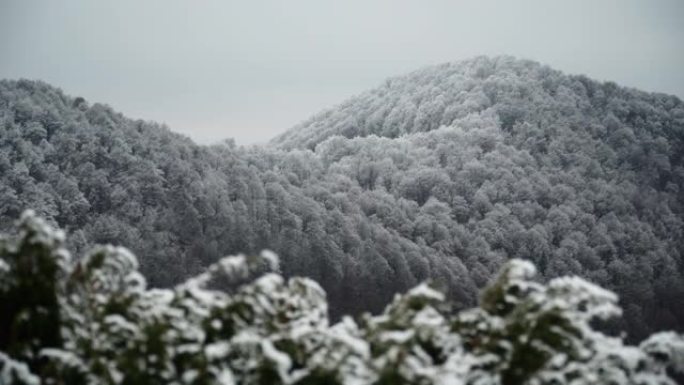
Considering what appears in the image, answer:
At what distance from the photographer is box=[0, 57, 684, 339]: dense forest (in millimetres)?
40656

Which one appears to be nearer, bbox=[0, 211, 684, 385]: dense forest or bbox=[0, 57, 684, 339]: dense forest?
bbox=[0, 211, 684, 385]: dense forest

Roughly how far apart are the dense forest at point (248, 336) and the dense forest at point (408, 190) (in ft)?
2.33

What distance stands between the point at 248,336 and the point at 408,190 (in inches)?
2458

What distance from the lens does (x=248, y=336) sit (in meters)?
3.85

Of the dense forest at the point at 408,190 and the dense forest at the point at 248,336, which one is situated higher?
the dense forest at the point at 408,190

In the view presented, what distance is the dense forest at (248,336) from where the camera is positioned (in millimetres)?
3805

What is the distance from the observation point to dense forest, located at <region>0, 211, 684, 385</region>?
3805 millimetres

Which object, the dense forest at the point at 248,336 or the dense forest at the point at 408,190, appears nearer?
the dense forest at the point at 248,336

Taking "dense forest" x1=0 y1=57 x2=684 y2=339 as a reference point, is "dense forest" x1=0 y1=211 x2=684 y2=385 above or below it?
below

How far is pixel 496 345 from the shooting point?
165 inches

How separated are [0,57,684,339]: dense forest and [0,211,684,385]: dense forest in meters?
0.71

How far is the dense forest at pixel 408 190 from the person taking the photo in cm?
4066

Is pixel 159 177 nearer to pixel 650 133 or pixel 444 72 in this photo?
pixel 650 133

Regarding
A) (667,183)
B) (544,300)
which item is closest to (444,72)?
(667,183)
